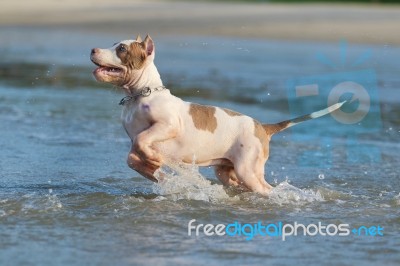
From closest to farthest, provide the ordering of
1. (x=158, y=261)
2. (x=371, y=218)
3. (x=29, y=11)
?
(x=158, y=261) → (x=371, y=218) → (x=29, y=11)

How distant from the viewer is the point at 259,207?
23.3 ft

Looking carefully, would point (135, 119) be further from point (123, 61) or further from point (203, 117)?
point (203, 117)

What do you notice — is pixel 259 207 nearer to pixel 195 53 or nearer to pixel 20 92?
pixel 20 92

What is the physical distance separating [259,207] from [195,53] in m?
13.3

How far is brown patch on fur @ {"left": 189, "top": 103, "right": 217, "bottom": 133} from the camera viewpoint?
7199 millimetres

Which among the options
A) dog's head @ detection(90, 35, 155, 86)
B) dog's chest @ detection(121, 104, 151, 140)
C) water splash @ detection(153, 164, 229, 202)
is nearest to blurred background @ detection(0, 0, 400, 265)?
water splash @ detection(153, 164, 229, 202)

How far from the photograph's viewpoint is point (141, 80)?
7.07 meters

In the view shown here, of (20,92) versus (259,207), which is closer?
(259,207)

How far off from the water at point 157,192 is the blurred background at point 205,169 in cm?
2

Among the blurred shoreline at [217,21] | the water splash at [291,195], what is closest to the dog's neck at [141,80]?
the water splash at [291,195]

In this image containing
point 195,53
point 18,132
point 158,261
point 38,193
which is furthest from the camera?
point 195,53

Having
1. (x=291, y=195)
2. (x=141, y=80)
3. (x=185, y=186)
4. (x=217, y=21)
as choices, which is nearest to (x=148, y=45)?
(x=141, y=80)

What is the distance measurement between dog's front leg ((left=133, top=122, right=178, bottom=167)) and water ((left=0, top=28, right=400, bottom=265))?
342 millimetres

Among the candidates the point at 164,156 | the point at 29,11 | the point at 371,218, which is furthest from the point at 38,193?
the point at 29,11
